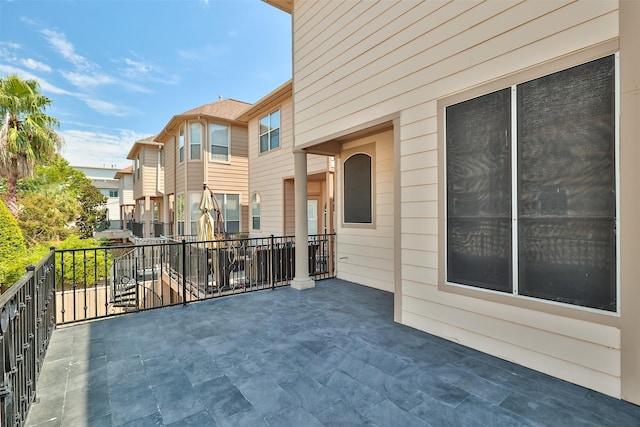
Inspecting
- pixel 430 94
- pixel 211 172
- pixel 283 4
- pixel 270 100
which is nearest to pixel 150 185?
pixel 211 172

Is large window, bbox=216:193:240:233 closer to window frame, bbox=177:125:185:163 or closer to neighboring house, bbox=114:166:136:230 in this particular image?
window frame, bbox=177:125:185:163

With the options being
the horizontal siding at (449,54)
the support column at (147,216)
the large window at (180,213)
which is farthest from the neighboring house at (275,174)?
the support column at (147,216)

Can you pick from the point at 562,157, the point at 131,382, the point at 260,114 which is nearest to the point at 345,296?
the point at 131,382

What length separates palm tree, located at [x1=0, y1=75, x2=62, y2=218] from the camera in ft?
30.6

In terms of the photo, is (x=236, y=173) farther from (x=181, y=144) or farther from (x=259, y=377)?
(x=259, y=377)

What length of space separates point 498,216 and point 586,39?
1494 mm

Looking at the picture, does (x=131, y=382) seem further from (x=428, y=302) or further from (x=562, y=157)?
(x=562, y=157)

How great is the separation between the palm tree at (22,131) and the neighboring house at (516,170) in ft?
38.9

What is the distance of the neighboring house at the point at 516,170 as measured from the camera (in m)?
2.02

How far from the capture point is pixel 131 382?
2.34m

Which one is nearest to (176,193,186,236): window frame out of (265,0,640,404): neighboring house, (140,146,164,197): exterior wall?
(140,146,164,197): exterior wall

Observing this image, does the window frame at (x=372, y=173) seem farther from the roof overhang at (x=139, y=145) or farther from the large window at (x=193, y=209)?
the roof overhang at (x=139, y=145)

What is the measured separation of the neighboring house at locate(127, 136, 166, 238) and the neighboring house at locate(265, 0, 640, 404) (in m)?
13.5

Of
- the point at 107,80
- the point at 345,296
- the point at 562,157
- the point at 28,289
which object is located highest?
the point at 107,80
